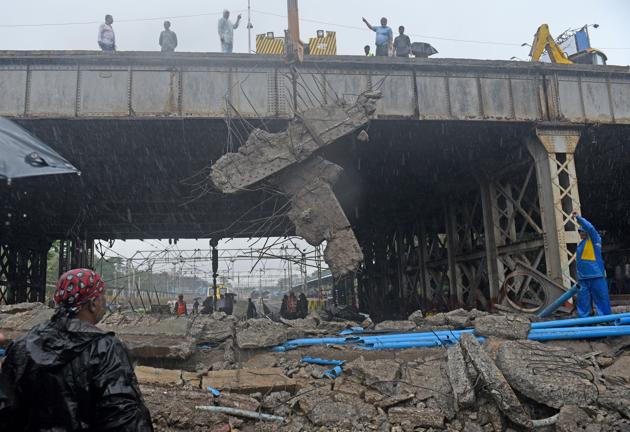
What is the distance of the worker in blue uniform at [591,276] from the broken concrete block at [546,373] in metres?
2.46

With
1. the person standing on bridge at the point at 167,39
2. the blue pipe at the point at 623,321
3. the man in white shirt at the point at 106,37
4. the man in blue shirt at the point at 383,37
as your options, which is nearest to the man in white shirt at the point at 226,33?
the person standing on bridge at the point at 167,39

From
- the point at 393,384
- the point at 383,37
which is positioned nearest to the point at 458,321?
the point at 393,384

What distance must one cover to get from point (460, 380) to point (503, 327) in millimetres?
1938

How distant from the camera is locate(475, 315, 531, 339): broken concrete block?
7.52m

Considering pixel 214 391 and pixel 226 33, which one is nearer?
pixel 214 391

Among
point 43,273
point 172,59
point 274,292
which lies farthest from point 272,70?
point 274,292

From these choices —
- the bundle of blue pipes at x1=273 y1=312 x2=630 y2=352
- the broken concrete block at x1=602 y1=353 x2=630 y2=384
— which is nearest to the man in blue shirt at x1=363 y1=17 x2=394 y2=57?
the bundle of blue pipes at x1=273 y1=312 x2=630 y2=352

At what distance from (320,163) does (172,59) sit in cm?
→ 464

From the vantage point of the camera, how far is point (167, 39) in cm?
1245

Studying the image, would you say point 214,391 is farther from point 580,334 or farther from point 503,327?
point 580,334

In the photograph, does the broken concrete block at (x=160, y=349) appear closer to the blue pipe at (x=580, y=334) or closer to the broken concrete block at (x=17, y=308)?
the broken concrete block at (x=17, y=308)

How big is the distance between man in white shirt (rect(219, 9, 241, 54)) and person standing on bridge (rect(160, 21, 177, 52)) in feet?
4.26

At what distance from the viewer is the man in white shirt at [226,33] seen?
42.7ft

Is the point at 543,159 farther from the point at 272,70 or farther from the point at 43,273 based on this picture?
the point at 43,273
